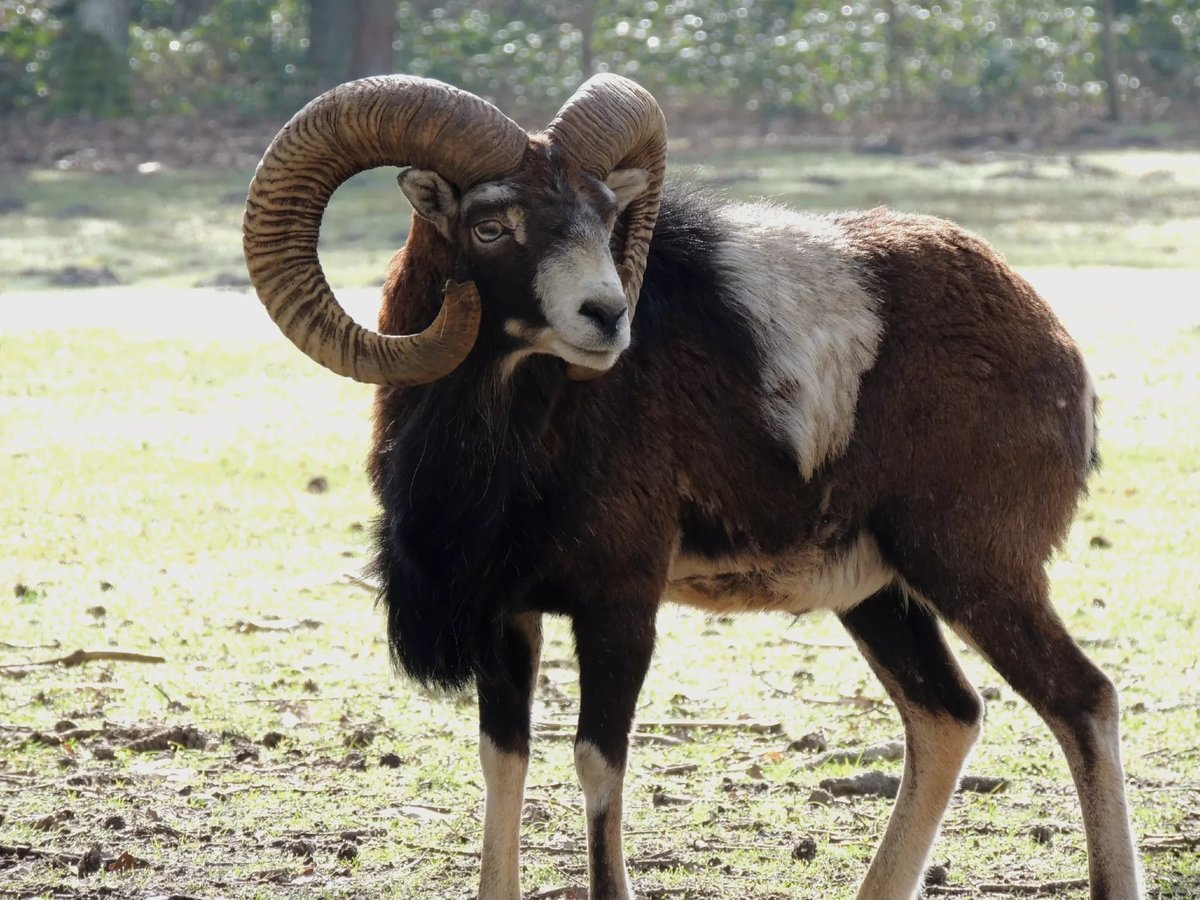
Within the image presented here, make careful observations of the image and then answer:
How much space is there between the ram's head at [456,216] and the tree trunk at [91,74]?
23.5 meters

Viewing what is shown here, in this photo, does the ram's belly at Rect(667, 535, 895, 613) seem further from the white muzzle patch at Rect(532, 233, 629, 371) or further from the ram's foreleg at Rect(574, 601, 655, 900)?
the white muzzle patch at Rect(532, 233, 629, 371)

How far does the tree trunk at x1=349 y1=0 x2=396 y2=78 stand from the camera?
28.1 metres

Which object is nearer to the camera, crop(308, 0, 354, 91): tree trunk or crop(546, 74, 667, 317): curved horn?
crop(546, 74, 667, 317): curved horn

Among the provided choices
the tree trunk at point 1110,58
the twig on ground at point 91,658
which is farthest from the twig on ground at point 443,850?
the tree trunk at point 1110,58

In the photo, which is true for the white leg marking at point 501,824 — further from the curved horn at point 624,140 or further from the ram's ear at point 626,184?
the ram's ear at point 626,184

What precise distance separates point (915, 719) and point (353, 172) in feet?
8.04

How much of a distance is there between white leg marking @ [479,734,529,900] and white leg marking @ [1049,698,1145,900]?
164cm

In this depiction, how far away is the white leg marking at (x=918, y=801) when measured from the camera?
5781mm

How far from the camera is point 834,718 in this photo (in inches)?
299

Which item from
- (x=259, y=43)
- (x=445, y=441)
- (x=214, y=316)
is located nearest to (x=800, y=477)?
(x=445, y=441)

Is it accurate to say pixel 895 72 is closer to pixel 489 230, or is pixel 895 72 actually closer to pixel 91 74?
pixel 91 74

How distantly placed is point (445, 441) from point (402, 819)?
154cm

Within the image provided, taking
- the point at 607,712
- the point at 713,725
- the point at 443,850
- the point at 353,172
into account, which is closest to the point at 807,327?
the point at 607,712

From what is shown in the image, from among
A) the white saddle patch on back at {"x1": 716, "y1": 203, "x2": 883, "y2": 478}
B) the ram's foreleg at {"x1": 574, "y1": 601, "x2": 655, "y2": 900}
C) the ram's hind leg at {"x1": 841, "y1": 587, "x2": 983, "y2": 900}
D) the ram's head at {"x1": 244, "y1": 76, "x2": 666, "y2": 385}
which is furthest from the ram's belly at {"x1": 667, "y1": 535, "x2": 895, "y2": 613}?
the ram's head at {"x1": 244, "y1": 76, "x2": 666, "y2": 385}
